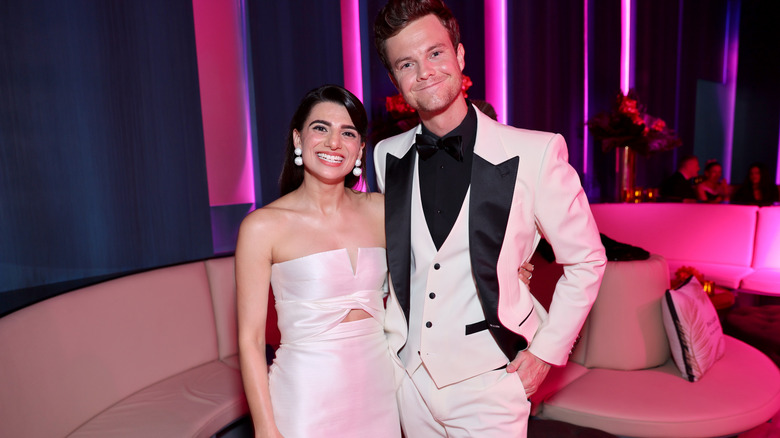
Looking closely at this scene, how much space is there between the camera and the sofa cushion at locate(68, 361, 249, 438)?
2.30 meters

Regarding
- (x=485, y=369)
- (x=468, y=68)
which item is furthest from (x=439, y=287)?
(x=468, y=68)

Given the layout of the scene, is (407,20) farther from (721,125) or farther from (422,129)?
(721,125)

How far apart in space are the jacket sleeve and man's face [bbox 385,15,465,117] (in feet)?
1.12

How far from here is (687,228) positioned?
534 centimetres

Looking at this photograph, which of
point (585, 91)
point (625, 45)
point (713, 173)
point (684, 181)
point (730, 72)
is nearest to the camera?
point (684, 181)

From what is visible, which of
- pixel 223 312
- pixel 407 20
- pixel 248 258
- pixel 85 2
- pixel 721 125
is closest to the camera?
pixel 407 20

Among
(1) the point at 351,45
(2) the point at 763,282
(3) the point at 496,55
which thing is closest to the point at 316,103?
(1) the point at 351,45

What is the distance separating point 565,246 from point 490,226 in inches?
9.0

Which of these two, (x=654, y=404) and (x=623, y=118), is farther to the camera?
(x=623, y=118)

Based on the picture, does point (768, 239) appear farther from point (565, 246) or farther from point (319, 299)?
point (319, 299)

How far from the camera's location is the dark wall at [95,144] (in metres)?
2.77

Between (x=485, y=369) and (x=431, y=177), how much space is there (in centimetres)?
59

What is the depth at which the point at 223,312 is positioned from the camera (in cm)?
325

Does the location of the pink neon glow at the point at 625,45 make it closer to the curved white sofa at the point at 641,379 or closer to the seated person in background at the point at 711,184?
the seated person in background at the point at 711,184
